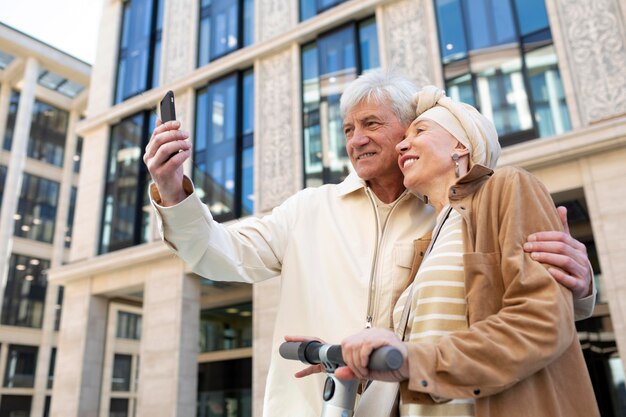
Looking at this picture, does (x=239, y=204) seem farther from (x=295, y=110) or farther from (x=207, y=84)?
(x=207, y=84)

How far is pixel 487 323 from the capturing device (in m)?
1.22

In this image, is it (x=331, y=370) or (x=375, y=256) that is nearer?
(x=331, y=370)

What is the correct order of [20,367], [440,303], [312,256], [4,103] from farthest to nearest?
[4,103] < [20,367] < [312,256] < [440,303]

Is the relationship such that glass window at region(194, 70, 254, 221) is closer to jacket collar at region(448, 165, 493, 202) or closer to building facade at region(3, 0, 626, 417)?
building facade at region(3, 0, 626, 417)

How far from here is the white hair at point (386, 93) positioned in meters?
2.23

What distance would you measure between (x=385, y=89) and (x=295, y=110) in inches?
517

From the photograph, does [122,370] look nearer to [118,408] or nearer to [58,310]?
[118,408]

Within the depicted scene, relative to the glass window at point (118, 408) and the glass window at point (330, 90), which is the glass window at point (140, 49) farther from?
the glass window at point (118, 408)

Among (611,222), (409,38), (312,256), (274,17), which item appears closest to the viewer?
(312,256)

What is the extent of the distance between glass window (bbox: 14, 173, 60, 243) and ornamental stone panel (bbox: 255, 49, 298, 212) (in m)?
21.3

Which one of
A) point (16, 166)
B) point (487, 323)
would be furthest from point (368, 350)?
point (16, 166)

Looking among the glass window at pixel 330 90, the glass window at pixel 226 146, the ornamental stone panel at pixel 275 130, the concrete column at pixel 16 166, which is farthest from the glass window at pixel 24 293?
the glass window at pixel 330 90

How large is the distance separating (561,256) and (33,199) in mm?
34720

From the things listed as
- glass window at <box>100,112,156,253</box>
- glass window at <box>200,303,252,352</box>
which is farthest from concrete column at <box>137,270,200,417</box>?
glass window at <box>200,303,252,352</box>
